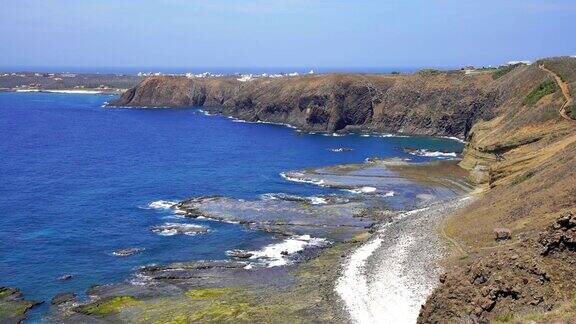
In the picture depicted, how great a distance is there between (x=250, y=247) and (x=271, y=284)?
10.6 meters

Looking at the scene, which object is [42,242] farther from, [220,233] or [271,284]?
[271,284]

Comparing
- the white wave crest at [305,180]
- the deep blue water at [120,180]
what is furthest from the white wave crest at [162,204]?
the white wave crest at [305,180]

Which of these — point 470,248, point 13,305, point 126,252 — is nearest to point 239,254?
point 126,252

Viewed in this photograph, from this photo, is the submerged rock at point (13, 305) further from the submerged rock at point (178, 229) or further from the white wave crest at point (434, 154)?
the white wave crest at point (434, 154)

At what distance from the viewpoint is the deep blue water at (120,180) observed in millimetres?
53031

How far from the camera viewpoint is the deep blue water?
53031mm

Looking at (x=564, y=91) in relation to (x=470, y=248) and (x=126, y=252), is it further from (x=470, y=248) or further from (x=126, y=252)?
(x=126, y=252)

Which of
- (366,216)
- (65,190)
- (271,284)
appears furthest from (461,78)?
(271,284)

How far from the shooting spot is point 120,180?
287 ft

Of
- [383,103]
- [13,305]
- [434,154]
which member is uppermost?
[383,103]

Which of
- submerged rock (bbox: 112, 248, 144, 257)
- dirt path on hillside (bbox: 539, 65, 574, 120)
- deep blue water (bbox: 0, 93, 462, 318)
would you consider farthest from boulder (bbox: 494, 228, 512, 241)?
dirt path on hillside (bbox: 539, 65, 574, 120)

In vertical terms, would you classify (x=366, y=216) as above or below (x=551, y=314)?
below

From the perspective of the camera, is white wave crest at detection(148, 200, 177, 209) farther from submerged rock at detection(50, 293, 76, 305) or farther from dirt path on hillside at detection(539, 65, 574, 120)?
dirt path on hillside at detection(539, 65, 574, 120)

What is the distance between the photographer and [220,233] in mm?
60844
